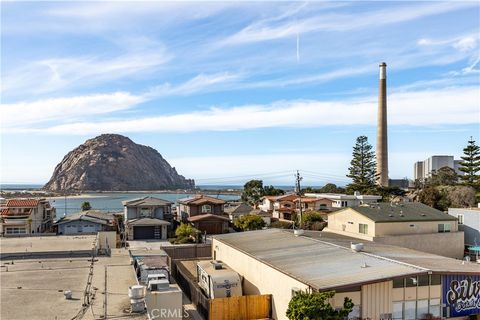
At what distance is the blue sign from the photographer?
2138 cm

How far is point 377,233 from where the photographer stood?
38.1m

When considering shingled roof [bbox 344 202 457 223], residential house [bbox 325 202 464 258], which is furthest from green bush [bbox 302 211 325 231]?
shingled roof [bbox 344 202 457 223]

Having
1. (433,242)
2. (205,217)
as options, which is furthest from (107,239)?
(433,242)

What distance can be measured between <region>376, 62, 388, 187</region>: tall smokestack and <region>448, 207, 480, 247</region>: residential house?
44903 millimetres

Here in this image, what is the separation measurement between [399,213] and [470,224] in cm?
803

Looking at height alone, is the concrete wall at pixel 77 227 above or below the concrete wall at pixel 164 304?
below

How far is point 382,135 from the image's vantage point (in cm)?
9062

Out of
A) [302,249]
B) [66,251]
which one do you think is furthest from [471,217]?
[66,251]

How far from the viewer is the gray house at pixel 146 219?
174 feet

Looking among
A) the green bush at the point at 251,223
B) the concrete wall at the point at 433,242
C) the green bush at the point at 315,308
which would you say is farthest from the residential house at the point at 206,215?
the green bush at the point at 315,308

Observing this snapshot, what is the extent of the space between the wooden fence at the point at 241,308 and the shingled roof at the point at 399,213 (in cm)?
1805

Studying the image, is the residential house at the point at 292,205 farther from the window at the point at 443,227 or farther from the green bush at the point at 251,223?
the window at the point at 443,227

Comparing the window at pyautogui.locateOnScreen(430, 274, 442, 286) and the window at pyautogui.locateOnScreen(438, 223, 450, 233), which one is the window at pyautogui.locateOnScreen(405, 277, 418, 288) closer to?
the window at pyautogui.locateOnScreen(430, 274, 442, 286)

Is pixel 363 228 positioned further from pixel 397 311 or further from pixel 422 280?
pixel 397 311
